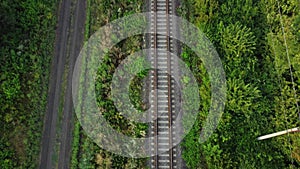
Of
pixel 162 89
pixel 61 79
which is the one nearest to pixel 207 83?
pixel 162 89

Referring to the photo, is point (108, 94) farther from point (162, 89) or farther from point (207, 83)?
point (207, 83)

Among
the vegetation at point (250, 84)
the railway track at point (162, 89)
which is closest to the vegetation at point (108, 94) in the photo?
the railway track at point (162, 89)

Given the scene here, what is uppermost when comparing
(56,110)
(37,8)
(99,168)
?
(37,8)

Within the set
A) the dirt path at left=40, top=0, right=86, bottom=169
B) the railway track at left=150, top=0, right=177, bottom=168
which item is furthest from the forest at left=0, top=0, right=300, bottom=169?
the railway track at left=150, top=0, right=177, bottom=168

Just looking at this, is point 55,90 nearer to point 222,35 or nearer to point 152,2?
point 152,2

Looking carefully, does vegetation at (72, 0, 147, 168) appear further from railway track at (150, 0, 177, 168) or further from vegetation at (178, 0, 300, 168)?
vegetation at (178, 0, 300, 168)

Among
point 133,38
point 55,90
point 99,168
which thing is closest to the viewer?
point 99,168

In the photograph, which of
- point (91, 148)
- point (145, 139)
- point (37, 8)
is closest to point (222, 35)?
point (145, 139)
